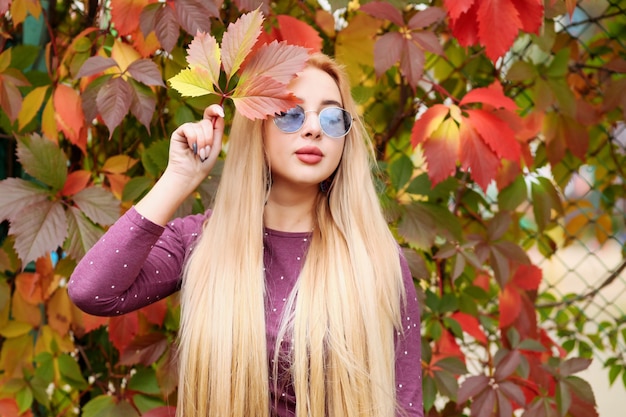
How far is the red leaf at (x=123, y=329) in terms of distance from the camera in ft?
4.51

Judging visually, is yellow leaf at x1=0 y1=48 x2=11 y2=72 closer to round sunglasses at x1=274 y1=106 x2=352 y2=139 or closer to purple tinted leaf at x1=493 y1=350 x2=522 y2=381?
round sunglasses at x1=274 y1=106 x2=352 y2=139

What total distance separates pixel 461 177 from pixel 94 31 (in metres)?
0.83

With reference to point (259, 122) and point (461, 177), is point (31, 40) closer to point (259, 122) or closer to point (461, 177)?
point (259, 122)

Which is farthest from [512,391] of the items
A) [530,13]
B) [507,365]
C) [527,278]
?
[530,13]

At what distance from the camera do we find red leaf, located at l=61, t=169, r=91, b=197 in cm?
129

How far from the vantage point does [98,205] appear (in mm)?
1252

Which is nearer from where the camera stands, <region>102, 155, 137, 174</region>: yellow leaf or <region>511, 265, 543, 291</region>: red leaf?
<region>102, 155, 137, 174</region>: yellow leaf

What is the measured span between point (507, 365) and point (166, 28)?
0.90m

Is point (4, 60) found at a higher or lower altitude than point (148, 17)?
lower

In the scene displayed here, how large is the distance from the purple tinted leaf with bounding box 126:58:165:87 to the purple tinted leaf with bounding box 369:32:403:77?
1.23 ft

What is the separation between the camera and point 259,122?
1.15m

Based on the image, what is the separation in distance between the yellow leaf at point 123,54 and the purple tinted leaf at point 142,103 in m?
0.05

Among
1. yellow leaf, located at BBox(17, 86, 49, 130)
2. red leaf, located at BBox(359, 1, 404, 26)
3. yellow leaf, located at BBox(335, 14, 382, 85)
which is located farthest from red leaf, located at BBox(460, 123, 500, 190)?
yellow leaf, located at BBox(17, 86, 49, 130)

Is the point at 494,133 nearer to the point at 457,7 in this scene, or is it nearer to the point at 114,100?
the point at 457,7
